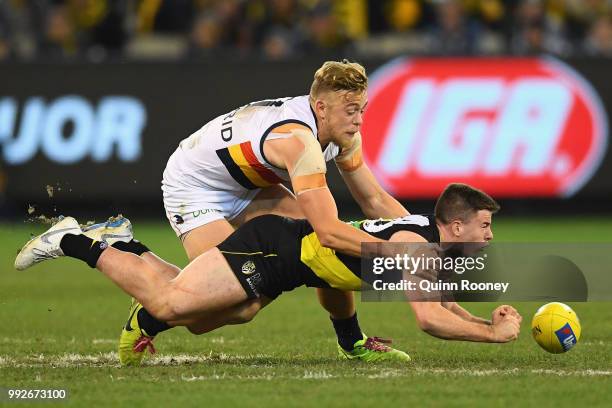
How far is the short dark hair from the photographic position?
7844 millimetres

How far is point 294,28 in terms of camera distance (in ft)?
65.8

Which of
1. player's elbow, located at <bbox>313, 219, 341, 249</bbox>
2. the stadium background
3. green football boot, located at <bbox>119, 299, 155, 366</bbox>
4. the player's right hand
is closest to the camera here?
the player's right hand

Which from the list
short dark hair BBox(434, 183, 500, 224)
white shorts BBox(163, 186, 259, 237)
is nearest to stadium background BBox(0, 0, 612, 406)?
white shorts BBox(163, 186, 259, 237)

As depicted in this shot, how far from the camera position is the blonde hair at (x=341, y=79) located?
27.2ft

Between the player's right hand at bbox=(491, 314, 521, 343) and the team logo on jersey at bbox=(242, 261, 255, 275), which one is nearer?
the player's right hand at bbox=(491, 314, 521, 343)

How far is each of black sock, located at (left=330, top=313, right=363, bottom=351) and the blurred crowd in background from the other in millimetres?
11063

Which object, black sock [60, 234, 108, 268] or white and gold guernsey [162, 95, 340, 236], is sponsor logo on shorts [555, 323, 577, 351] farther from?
black sock [60, 234, 108, 268]

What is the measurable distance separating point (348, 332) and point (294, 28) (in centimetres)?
1206

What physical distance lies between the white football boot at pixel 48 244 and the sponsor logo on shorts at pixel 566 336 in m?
3.32

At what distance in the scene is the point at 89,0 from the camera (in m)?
20.4

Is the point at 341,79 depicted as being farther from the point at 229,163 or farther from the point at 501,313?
the point at 501,313

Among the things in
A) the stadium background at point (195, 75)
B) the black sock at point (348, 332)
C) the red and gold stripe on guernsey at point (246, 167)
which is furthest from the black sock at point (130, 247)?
the stadium background at point (195, 75)

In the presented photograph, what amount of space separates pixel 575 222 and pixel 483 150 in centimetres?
185

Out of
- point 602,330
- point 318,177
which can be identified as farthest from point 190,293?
point 602,330
